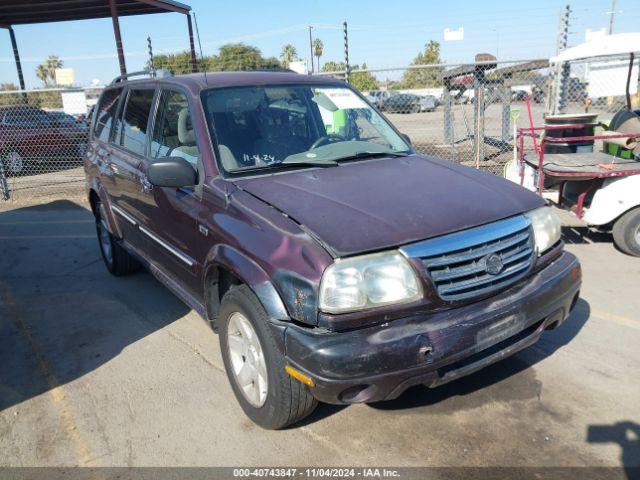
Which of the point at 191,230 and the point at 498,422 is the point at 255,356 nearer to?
the point at 191,230

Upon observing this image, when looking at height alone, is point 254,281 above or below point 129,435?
above

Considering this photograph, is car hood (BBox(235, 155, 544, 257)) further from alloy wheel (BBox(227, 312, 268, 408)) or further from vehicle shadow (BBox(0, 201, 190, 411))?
vehicle shadow (BBox(0, 201, 190, 411))

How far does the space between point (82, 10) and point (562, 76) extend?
12996 millimetres

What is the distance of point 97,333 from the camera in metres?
4.43

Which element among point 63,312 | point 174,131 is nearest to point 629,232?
point 174,131

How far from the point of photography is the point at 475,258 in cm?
267

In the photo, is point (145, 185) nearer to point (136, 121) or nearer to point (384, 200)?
point (136, 121)

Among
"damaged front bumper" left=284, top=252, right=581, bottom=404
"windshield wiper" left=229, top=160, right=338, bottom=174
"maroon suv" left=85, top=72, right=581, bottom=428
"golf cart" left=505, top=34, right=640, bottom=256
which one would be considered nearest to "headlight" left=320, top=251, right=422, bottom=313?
"maroon suv" left=85, top=72, right=581, bottom=428

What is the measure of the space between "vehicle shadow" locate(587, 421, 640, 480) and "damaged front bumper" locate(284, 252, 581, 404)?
0.69 metres

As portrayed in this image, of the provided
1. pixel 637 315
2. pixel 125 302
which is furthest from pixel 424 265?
pixel 125 302

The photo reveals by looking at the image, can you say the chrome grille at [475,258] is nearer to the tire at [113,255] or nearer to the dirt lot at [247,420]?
the dirt lot at [247,420]

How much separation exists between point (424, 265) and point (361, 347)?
50 centimetres

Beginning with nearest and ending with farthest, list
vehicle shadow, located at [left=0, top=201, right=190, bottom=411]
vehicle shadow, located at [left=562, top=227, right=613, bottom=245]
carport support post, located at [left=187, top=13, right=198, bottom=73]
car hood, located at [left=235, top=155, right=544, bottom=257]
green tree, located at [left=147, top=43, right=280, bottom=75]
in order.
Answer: car hood, located at [left=235, top=155, right=544, bottom=257], vehicle shadow, located at [left=0, top=201, right=190, bottom=411], vehicle shadow, located at [left=562, top=227, right=613, bottom=245], carport support post, located at [left=187, top=13, right=198, bottom=73], green tree, located at [left=147, top=43, right=280, bottom=75]

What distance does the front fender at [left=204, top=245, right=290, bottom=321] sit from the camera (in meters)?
2.58
